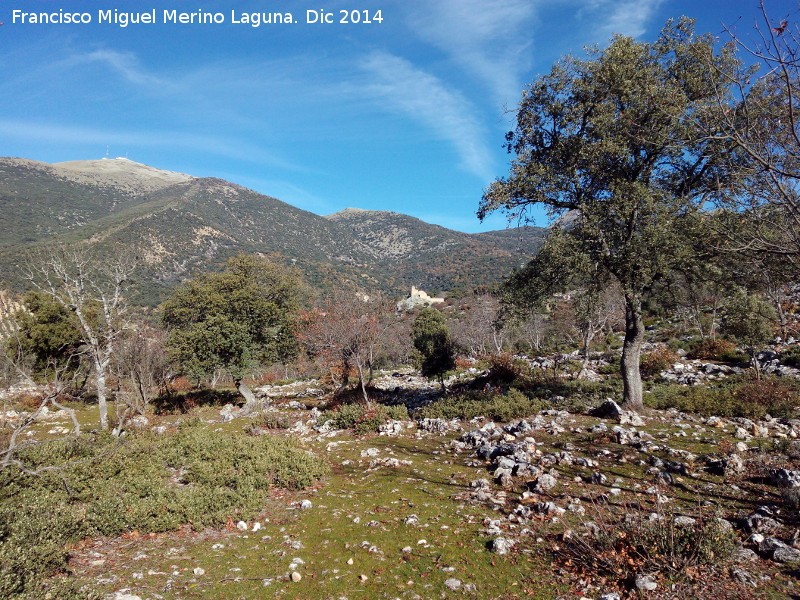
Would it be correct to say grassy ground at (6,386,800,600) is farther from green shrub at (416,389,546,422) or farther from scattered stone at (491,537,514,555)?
green shrub at (416,389,546,422)

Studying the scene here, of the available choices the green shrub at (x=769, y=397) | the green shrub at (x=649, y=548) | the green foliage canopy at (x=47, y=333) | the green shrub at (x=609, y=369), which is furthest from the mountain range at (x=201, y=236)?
the green shrub at (x=649, y=548)

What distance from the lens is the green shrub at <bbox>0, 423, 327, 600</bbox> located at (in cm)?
532

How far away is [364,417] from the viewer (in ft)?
52.1

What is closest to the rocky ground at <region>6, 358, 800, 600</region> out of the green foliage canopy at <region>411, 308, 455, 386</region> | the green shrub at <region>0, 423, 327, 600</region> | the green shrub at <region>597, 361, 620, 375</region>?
the green shrub at <region>0, 423, 327, 600</region>

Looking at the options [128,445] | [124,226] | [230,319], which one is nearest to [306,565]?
[128,445]

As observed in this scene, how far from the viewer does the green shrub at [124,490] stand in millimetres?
5324

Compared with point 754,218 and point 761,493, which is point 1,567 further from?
point 761,493

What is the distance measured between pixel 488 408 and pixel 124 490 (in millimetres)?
11468

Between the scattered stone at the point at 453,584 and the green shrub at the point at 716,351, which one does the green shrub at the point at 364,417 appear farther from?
the green shrub at the point at 716,351

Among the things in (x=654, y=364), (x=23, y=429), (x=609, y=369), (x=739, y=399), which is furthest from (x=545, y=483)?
(x=609, y=369)

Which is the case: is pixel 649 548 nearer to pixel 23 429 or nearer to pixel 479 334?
pixel 23 429

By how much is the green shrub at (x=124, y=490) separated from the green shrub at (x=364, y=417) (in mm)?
3053

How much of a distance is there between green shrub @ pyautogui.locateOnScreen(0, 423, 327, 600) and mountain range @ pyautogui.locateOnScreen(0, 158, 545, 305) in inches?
2649

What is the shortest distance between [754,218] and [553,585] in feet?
18.8
